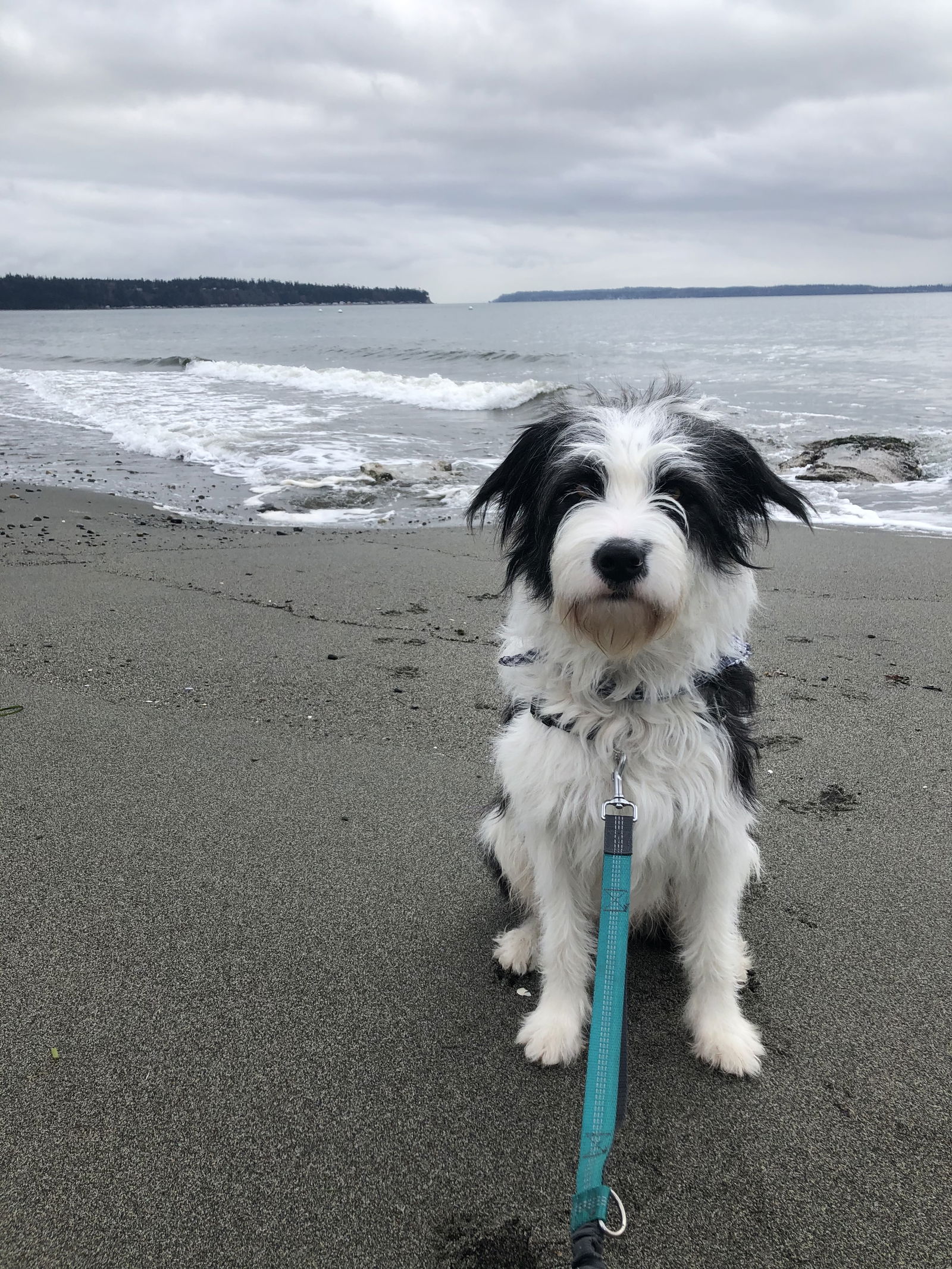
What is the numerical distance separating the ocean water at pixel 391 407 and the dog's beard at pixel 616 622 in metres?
0.91

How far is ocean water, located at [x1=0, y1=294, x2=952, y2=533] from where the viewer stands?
11875 mm

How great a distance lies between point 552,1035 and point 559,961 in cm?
21

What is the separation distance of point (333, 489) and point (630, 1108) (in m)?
10.5

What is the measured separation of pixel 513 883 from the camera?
116 inches

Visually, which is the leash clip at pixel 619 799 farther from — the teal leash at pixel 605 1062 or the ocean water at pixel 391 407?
the ocean water at pixel 391 407

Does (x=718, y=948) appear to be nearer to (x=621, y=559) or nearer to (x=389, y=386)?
(x=621, y=559)

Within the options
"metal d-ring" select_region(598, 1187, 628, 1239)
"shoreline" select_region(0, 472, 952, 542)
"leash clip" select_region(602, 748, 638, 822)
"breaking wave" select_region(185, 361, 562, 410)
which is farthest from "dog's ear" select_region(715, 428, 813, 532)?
"breaking wave" select_region(185, 361, 562, 410)

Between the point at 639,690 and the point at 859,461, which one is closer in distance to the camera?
the point at 639,690

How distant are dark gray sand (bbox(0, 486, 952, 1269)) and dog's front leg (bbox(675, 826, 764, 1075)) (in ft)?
0.26

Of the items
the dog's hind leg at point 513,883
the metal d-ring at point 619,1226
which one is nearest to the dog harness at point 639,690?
the dog's hind leg at point 513,883

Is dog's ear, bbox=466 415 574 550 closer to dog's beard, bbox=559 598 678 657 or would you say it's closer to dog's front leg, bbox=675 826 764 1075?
dog's beard, bbox=559 598 678 657

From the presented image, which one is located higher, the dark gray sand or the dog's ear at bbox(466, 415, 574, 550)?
the dog's ear at bbox(466, 415, 574, 550)

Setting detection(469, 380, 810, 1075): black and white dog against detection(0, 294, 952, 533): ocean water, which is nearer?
detection(469, 380, 810, 1075): black and white dog

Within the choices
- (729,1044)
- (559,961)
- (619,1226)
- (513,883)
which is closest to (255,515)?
(513,883)
